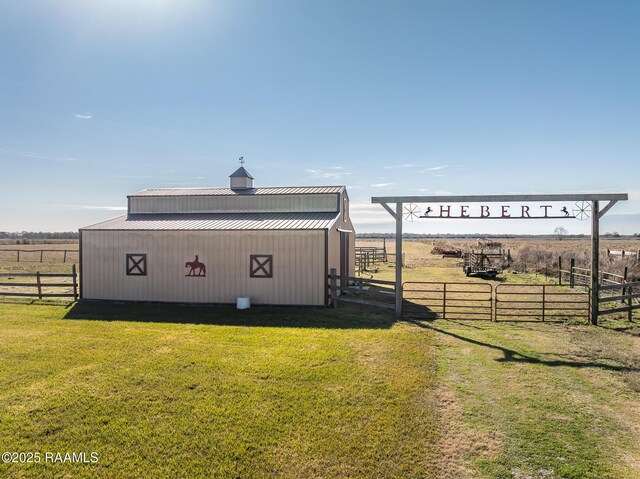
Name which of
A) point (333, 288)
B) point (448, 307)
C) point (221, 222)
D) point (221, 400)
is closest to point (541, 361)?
point (448, 307)

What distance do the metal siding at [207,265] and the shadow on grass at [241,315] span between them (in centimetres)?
56

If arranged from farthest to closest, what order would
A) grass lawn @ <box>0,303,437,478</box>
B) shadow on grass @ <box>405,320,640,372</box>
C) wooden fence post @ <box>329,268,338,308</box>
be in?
wooden fence post @ <box>329,268,338,308</box>, shadow on grass @ <box>405,320,640,372</box>, grass lawn @ <box>0,303,437,478</box>

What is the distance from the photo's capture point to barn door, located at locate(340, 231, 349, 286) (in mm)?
19353

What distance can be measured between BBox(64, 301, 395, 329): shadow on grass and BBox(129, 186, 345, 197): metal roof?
6.68 metres

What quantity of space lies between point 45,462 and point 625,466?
8065mm

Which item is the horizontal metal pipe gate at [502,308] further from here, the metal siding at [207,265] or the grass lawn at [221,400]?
the metal siding at [207,265]

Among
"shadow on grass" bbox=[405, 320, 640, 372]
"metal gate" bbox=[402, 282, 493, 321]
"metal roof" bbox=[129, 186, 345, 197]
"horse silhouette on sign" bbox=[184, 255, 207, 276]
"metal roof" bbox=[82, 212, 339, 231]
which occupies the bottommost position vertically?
"shadow on grass" bbox=[405, 320, 640, 372]

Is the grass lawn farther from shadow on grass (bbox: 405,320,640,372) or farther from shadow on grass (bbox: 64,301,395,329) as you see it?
shadow on grass (bbox: 405,320,640,372)

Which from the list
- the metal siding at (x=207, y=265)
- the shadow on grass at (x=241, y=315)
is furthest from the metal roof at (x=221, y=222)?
the shadow on grass at (x=241, y=315)

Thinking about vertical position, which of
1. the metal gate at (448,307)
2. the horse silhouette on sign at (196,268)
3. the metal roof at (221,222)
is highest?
the metal roof at (221,222)

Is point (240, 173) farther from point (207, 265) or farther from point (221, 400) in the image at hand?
point (221, 400)

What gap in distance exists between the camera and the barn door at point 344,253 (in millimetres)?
19353

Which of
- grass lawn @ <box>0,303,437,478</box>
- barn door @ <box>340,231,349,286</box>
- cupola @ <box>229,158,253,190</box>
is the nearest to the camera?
grass lawn @ <box>0,303,437,478</box>

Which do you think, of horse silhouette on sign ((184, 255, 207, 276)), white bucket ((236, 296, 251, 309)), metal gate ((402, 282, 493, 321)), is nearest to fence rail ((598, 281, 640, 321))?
metal gate ((402, 282, 493, 321))
